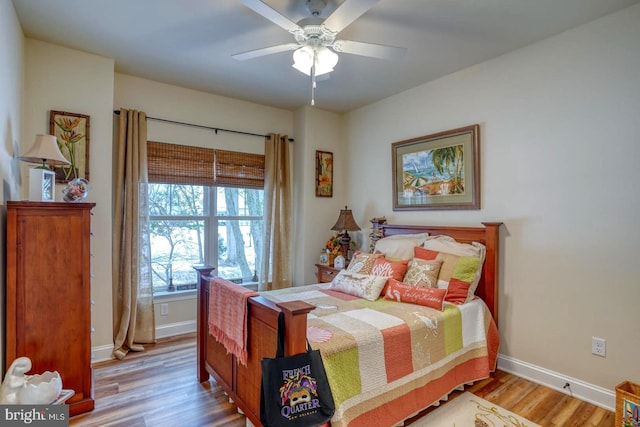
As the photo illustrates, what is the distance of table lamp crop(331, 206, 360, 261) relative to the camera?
12.9ft

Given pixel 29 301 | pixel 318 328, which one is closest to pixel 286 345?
pixel 318 328

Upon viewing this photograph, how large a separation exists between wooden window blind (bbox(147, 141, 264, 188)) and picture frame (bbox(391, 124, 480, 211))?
5.69 ft

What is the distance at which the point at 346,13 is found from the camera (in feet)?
5.69

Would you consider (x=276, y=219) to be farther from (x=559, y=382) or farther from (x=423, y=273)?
(x=559, y=382)

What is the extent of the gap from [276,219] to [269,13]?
2.64m

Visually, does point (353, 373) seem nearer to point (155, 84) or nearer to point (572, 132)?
point (572, 132)

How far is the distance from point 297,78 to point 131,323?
2.93m

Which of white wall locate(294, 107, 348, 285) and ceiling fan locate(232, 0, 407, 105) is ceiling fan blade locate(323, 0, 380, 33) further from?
white wall locate(294, 107, 348, 285)

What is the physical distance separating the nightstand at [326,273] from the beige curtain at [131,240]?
1.87 metres

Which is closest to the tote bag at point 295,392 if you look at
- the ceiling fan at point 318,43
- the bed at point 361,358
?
the bed at point 361,358

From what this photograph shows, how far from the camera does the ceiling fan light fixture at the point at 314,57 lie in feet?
7.05

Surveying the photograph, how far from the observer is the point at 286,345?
5.22 feet

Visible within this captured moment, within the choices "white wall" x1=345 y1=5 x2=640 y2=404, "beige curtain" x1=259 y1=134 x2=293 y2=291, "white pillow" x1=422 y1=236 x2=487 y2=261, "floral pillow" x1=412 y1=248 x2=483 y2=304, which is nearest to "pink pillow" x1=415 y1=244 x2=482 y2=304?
"floral pillow" x1=412 y1=248 x2=483 y2=304

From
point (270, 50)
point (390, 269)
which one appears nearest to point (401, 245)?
point (390, 269)
